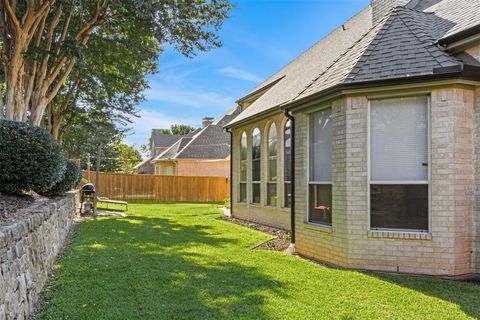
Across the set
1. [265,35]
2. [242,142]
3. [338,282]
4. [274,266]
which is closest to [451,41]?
[338,282]

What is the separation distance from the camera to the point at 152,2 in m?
11.1

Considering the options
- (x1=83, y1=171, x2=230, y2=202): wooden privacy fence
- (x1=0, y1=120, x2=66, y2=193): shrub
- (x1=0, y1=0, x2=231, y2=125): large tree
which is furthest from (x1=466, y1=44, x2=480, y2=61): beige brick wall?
(x1=83, y1=171, x2=230, y2=202): wooden privacy fence

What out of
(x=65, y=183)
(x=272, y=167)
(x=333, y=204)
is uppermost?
(x=272, y=167)

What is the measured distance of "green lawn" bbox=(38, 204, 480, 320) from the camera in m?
4.80

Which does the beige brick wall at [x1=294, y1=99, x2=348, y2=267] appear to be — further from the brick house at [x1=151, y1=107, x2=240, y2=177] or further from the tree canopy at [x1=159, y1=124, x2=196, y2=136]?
the tree canopy at [x1=159, y1=124, x2=196, y2=136]

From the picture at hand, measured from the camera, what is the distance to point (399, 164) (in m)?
6.82

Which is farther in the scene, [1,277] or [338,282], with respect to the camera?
[338,282]

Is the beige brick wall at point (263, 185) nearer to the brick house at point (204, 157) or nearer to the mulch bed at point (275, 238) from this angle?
the mulch bed at point (275, 238)

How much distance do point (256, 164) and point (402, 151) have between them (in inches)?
306

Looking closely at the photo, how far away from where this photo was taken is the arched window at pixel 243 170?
50.1 feet

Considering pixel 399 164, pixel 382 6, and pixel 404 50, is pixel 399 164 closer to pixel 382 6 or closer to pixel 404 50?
pixel 404 50

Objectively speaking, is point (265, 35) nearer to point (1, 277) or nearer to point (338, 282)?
point (338, 282)

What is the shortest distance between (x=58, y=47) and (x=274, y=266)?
9415mm

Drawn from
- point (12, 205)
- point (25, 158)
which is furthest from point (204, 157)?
point (12, 205)
